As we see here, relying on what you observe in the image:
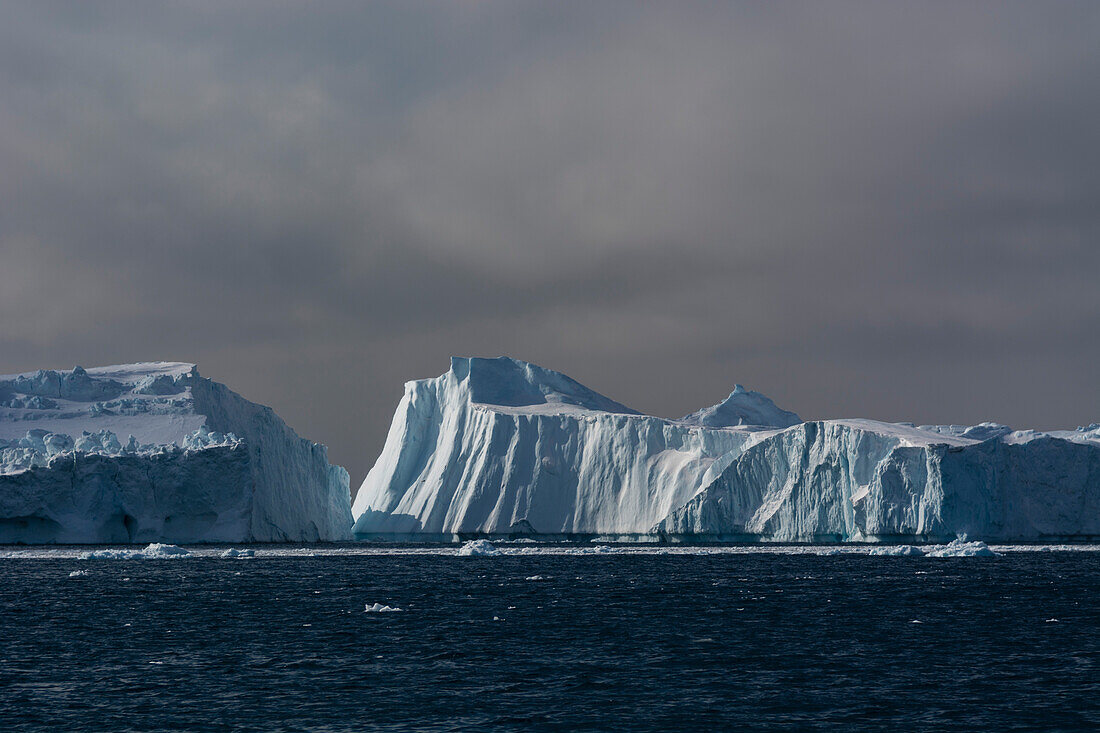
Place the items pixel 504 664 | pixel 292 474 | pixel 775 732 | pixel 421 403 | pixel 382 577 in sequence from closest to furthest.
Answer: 1. pixel 775 732
2. pixel 504 664
3. pixel 382 577
4. pixel 292 474
5. pixel 421 403

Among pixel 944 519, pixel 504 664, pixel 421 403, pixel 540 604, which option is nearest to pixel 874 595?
pixel 540 604

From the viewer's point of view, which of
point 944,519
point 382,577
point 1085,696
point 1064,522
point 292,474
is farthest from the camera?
point 292,474

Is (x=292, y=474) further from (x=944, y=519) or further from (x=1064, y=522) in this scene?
(x=1064, y=522)

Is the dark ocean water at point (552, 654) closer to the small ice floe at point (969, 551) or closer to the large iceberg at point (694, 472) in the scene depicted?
the small ice floe at point (969, 551)

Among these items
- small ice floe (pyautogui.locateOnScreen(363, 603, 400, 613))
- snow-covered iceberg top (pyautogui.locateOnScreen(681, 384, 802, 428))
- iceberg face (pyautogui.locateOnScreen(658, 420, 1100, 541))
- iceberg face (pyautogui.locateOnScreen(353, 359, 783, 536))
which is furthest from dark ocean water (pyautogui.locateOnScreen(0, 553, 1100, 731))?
snow-covered iceberg top (pyautogui.locateOnScreen(681, 384, 802, 428))

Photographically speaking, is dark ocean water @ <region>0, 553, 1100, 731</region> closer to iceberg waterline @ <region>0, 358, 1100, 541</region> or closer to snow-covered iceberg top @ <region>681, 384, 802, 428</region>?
iceberg waterline @ <region>0, 358, 1100, 541</region>

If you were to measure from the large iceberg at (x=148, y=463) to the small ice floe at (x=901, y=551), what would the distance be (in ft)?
128

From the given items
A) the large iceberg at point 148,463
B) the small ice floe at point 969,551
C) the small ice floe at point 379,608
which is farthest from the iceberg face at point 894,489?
the small ice floe at point 379,608

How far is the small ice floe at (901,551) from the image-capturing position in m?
64.1

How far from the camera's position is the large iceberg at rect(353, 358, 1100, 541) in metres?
73.2

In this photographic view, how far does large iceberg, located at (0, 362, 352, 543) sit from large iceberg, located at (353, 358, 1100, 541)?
14.7m

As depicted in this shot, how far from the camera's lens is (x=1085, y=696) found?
20312 mm

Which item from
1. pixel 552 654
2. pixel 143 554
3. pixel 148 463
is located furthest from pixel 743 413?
pixel 552 654

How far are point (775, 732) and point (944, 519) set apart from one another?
58.7m
